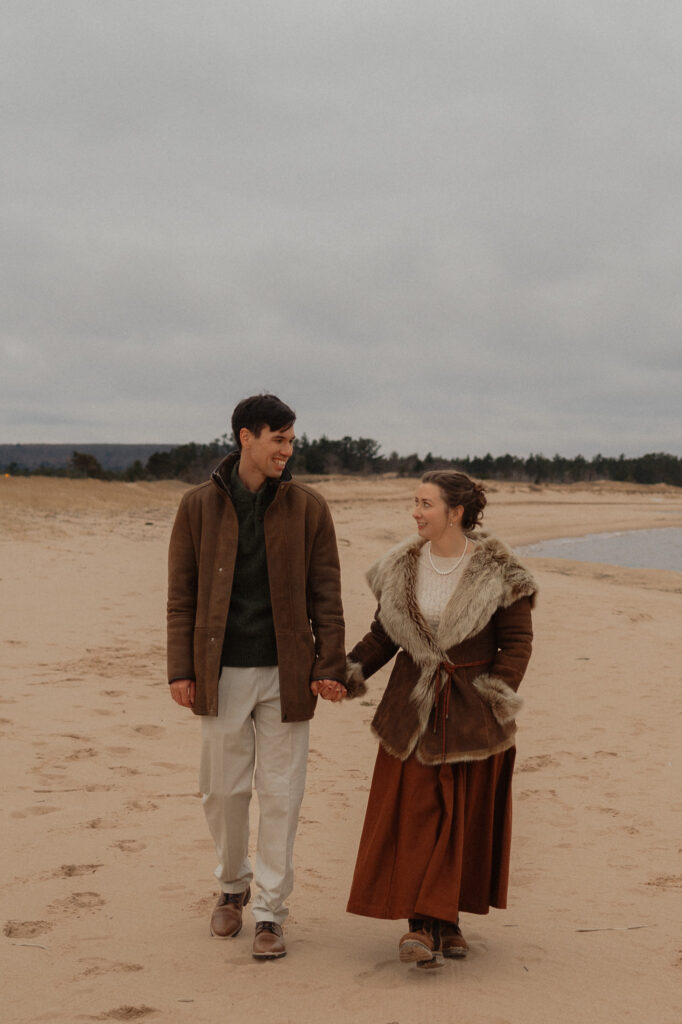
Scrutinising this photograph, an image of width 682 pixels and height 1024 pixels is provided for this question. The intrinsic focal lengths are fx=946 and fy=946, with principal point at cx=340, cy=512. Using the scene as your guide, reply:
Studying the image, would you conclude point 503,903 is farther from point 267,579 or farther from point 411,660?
point 267,579

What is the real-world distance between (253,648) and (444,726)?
2.46 ft

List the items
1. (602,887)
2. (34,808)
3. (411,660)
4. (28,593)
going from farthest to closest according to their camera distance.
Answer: (28,593), (34,808), (602,887), (411,660)

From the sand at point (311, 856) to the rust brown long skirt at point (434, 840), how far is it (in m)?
0.23

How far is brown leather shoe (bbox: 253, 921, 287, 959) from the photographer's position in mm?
3307

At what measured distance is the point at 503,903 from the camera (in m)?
3.43

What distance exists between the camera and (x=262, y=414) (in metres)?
3.47

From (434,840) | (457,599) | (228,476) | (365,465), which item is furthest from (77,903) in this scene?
(365,465)

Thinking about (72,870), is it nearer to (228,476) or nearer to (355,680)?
(355,680)

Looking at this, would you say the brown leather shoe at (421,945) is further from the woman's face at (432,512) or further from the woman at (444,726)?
the woman's face at (432,512)

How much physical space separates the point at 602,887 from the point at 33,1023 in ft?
8.59


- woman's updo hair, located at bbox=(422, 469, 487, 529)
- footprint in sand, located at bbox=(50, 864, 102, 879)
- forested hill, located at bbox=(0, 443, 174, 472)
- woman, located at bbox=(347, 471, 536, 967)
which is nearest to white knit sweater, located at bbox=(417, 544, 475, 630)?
woman, located at bbox=(347, 471, 536, 967)

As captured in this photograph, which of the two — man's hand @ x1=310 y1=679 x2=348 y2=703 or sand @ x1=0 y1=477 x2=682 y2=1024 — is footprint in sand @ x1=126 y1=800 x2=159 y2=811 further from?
man's hand @ x1=310 y1=679 x2=348 y2=703

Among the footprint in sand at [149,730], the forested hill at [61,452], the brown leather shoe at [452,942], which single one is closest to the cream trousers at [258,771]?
the brown leather shoe at [452,942]

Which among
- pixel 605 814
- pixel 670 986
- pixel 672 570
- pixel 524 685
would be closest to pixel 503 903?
pixel 670 986
